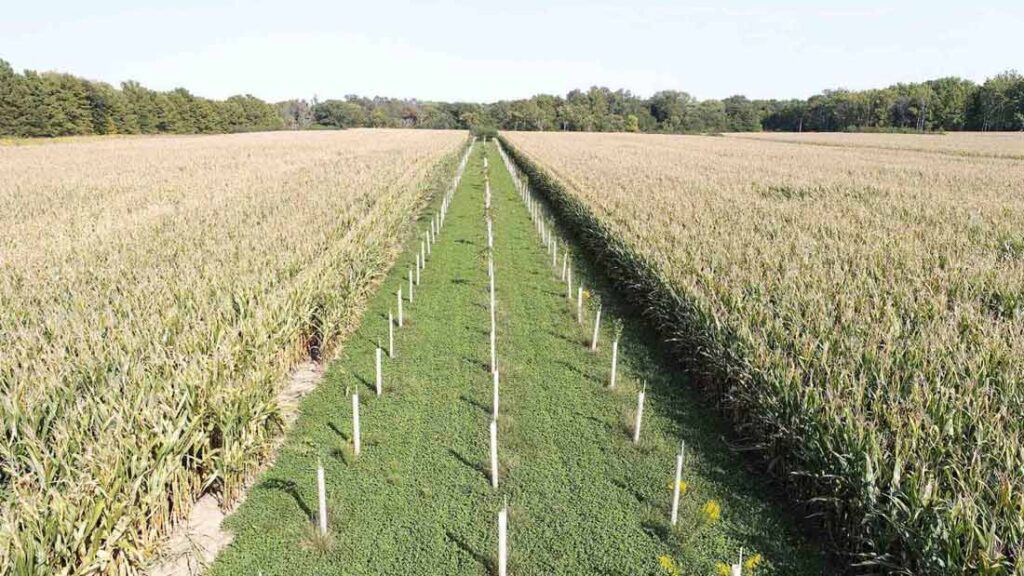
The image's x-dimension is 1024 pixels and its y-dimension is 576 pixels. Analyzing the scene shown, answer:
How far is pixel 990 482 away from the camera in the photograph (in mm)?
4355

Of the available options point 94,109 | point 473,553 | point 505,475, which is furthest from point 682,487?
point 94,109

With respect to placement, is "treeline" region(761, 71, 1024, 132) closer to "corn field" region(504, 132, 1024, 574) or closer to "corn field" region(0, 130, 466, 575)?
"corn field" region(504, 132, 1024, 574)

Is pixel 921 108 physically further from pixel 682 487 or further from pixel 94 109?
pixel 94 109

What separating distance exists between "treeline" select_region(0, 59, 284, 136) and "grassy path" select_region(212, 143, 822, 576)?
249ft

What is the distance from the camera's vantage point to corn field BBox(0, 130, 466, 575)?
3.93m

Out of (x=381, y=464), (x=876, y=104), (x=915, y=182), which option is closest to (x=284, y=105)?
(x=876, y=104)

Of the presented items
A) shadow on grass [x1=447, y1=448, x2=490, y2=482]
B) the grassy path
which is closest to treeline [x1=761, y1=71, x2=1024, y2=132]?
the grassy path

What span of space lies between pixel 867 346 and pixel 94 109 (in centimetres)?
8936

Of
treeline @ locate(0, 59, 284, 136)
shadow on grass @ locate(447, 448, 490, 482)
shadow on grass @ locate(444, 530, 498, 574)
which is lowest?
shadow on grass @ locate(444, 530, 498, 574)

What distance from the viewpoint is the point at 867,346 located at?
6566 millimetres

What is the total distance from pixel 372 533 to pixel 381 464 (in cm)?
111

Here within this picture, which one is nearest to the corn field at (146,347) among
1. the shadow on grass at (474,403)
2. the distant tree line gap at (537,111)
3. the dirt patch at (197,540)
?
the dirt patch at (197,540)

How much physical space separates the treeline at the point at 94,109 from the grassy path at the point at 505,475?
75912mm

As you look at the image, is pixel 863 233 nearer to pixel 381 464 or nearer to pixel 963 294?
pixel 963 294
